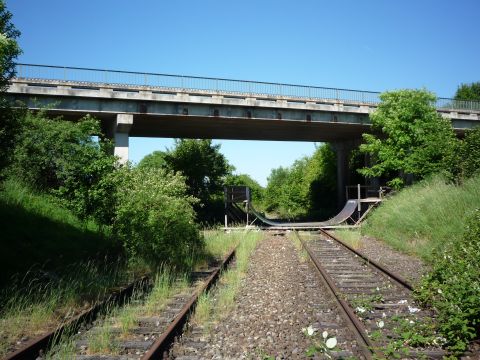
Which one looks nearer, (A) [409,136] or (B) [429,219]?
(B) [429,219]

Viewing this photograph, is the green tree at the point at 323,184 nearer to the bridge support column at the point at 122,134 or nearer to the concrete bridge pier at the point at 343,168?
the concrete bridge pier at the point at 343,168

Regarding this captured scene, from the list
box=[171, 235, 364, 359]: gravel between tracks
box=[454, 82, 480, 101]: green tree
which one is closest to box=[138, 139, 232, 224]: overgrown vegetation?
box=[171, 235, 364, 359]: gravel between tracks

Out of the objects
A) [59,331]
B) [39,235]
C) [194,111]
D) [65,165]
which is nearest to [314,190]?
[194,111]

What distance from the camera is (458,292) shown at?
19.2ft

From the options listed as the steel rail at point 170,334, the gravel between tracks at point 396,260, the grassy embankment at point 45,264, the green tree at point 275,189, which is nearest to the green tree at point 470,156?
the gravel between tracks at point 396,260

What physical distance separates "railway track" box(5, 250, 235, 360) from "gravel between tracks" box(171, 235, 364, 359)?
0.30 m

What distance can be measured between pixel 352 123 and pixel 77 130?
17.8m

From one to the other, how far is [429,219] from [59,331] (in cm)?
1191

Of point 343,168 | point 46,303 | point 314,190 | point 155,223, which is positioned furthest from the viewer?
point 314,190

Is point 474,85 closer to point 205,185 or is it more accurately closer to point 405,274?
point 205,185

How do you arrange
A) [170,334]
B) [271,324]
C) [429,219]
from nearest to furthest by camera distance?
1. [170,334]
2. [271,324]
3. [429,219]

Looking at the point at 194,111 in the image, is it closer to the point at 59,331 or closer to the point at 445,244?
the point at 445,244

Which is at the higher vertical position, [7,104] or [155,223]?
[7,104]

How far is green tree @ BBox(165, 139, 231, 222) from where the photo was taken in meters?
32.8
